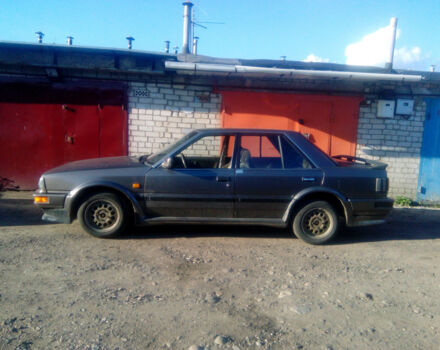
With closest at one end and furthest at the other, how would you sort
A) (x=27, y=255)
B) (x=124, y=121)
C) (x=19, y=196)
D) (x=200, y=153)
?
(x=27, y=255) → (x=200, y=153) → (x=19, y=196) → (x=124, y=121)

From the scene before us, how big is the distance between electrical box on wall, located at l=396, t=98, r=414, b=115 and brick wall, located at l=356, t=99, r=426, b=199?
18 centimetres

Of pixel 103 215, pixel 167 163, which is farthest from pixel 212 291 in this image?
pixel 103 215

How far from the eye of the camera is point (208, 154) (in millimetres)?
5961

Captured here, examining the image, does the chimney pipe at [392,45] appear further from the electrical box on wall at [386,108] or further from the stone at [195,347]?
the stone at [195,347]

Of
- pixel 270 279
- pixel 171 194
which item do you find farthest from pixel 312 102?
pixel 270 279

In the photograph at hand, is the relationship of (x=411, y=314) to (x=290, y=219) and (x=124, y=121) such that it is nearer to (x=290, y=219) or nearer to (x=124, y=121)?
(x=290, y=219)

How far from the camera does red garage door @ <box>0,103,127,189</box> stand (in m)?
8.34

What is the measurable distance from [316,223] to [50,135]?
614 centimetres

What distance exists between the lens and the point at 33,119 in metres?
8.37

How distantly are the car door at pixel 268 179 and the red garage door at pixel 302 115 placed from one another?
3.45 metres

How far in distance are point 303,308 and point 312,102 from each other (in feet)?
20.7

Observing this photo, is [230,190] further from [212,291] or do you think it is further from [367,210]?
[367,210]

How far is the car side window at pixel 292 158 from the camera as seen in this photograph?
5.41 meters

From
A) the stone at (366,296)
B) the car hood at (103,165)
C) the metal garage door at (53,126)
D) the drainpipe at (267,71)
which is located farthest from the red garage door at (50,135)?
the stone at (366,296)
